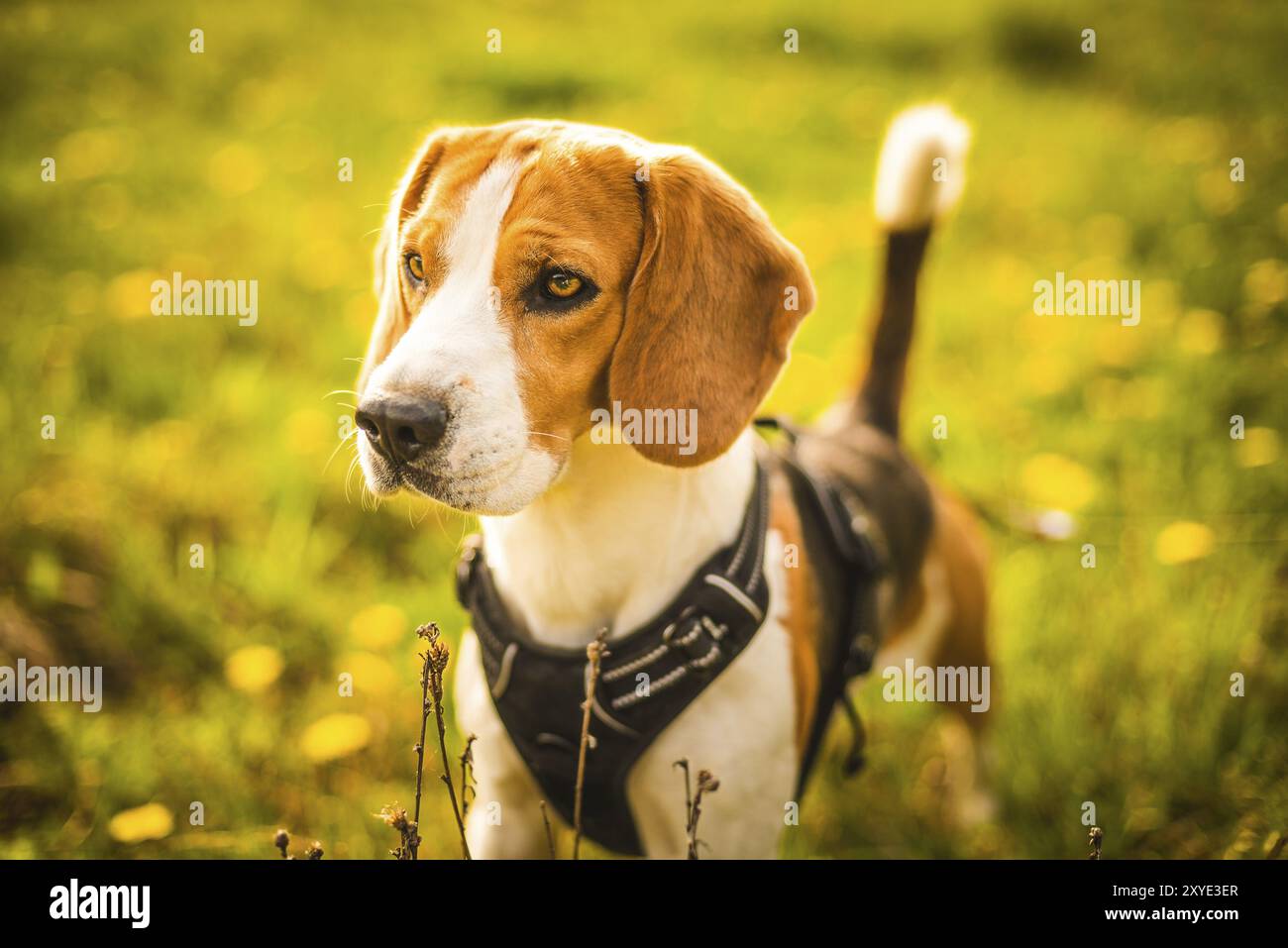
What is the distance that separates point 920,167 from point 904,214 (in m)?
0.15

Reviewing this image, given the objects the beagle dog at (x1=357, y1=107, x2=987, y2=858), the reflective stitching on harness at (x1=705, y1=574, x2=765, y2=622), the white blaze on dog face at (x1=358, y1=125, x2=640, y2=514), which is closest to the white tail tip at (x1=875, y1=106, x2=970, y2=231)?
the beagle dog at (x1=357, y1=107, x2=987, y2=858)

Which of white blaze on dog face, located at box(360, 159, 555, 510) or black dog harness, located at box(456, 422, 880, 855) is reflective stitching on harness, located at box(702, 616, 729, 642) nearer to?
black dog harness, located at box(456, 422, 880, 855)

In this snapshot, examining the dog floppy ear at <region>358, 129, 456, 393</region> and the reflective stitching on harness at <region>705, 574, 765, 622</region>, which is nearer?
the reflective stitching on harness at <region>705, 574, 765, 622</region>

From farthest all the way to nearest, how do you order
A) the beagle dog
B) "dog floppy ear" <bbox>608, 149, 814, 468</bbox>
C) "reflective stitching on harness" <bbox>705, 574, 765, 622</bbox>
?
"reflective stitching on harness" <bbox>705, 574, 765, 622</bbox> → "dog floppy ear" <bbox>608, 149, 814, 468</bbox> → the beagle dog

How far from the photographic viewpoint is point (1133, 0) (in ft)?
31.6

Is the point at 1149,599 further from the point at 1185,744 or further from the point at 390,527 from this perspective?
the point at 390,527

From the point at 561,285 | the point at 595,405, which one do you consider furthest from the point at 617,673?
the point at 561,285

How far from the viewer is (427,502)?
2910 millimetres

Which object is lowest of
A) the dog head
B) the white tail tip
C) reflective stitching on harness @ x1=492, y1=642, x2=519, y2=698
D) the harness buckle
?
reflective stitching on harness @ x1=492, y1=642, x2=519, y2=698

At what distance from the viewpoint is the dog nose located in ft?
5.69

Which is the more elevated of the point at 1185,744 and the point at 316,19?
the point at 316,19

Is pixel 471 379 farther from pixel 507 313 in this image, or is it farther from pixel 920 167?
pixel 920 167
